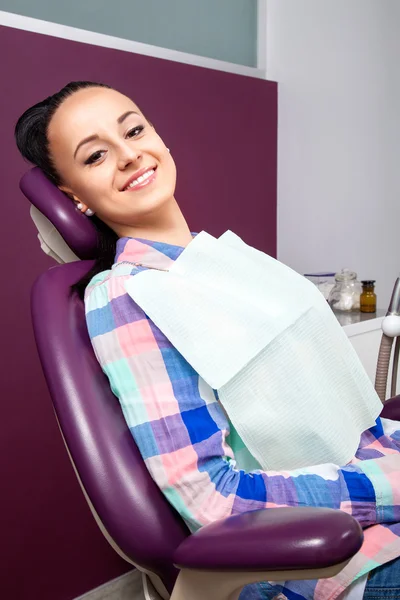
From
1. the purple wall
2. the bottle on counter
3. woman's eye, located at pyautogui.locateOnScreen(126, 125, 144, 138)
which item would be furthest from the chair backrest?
the bottle on counter

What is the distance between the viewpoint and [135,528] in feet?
2.60

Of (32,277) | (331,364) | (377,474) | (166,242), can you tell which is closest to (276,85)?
(32,277)

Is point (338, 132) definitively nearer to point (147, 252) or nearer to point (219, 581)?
point (147, 252)

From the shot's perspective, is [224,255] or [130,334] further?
[224,255]

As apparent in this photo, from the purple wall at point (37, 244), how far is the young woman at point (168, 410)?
2.03 ft

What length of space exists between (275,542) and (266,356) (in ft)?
1.09

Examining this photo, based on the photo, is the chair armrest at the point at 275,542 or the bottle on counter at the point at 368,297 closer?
the chair armrest at the point at 275,542

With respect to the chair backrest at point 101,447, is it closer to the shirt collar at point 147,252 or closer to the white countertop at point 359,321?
the shirt collar at point 147,252

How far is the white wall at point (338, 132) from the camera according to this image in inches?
100

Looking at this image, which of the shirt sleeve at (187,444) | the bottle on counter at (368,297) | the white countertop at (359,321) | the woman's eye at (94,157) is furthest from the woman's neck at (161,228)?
the bottle on counter at (368,297)

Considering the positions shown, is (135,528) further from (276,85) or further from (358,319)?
(276,85)

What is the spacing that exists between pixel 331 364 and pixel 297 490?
9.3 inches

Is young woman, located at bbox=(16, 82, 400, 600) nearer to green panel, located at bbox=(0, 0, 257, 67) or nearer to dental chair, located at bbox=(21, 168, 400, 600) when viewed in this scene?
dental chair, located at bbox=(21, 168, 400, 600)

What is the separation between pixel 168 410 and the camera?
33.3 inches
